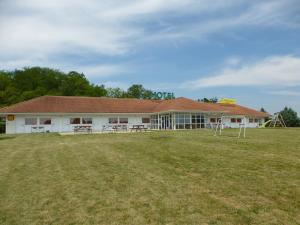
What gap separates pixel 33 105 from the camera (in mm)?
40188

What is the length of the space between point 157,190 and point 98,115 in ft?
117

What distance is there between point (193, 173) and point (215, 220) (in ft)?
11.8

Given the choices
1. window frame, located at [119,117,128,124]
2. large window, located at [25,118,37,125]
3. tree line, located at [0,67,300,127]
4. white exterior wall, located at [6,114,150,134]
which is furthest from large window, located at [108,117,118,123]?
tree line, located at [0,67,300,127]

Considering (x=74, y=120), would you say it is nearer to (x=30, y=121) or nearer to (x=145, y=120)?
(x=30, y=121)

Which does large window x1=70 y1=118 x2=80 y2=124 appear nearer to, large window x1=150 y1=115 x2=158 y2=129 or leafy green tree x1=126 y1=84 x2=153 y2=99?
large window x1=150 y1=115 x2=158 y2=129

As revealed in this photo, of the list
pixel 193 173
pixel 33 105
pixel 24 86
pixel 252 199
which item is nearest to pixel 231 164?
pixel 193 173

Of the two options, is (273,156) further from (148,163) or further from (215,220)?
(215,220)

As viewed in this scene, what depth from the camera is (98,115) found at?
4281 centimetres

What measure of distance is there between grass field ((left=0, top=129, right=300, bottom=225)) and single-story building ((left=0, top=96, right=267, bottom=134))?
26506 millimetres

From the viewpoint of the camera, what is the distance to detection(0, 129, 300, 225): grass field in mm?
6199

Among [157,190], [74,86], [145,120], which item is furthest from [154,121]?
[157,190]

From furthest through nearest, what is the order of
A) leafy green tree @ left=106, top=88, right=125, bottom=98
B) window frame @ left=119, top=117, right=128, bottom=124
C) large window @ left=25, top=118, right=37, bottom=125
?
leafy green tree @ left=106, top=88, right=125, bottom=98
window frame @ left=119, top=117, right=128, bottom=124
large window @ left=25, top=118, right=37, bottom=125

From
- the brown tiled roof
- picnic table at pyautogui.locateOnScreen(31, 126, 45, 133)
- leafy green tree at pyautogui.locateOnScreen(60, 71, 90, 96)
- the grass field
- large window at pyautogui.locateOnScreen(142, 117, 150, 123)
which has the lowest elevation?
the grass field

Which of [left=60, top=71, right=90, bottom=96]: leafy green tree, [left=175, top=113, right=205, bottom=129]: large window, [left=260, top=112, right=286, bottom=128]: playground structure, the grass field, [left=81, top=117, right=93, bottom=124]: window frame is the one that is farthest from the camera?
[left=60, top=71, right=90, bottom=96]: leafy green tree
